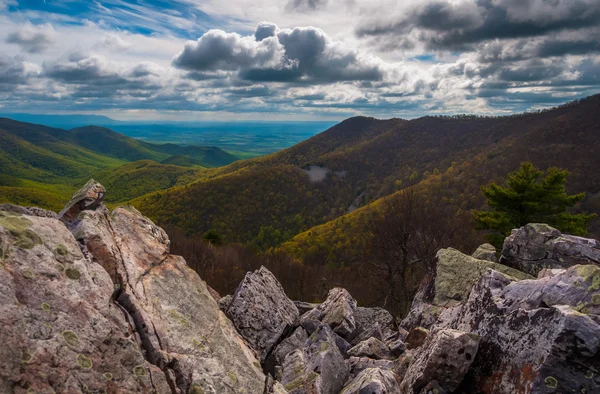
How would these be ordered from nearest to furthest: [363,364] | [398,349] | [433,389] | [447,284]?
[433,389]
[363,364]
[398,349]
[447,284]

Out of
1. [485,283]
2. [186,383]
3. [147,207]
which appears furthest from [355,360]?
[147,207]

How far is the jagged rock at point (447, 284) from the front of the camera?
16.1 m

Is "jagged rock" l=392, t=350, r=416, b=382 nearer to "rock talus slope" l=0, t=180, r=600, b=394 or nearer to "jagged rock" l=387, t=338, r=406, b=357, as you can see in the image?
"rock talus slope" l=0, t=180, r=600, b=394

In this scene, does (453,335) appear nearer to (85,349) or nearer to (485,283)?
(485,283)

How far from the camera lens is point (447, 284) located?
55.6 ft

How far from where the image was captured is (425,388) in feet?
31.0

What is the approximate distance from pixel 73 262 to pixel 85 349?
7.57 feet

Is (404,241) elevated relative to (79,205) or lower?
lower

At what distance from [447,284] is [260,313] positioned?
29.7ft

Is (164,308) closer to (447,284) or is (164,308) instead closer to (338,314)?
(338,314)

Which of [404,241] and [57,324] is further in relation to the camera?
[404,241]

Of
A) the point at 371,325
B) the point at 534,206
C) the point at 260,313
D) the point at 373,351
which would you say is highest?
the point at 534,206

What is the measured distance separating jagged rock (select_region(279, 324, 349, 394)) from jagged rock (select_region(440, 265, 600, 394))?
13.8 ft

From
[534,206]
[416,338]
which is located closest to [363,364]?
[416,338]
